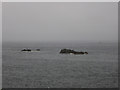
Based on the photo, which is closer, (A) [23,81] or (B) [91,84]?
(B) [91,84]

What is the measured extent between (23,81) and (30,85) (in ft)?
8.64

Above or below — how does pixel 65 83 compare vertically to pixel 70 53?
above

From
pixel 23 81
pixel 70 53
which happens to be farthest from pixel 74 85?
pixel 70 53

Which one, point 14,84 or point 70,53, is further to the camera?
point 70,53

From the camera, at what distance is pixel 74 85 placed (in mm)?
25734

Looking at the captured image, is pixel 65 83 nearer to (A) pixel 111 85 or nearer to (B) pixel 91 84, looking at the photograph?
(B) pixel 91 84

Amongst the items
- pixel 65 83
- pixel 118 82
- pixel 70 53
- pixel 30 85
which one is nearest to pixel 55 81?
pixel 65 83

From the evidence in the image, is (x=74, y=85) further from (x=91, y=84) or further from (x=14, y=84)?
(x=14, y=84)

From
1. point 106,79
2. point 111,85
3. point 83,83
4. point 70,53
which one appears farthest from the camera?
point 70,53

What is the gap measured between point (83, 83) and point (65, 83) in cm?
191

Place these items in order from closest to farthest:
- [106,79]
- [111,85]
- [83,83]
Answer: [111,85] < [83,83] < [106,79]

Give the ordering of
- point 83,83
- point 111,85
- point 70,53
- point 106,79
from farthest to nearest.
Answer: point 70,53 → point 106,79 → point 83,83 → point 111,85

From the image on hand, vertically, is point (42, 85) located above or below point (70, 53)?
above

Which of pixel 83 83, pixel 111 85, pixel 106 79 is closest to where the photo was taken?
pixel 111 85
